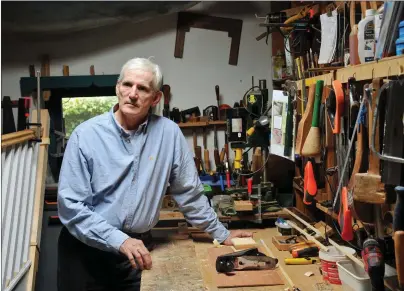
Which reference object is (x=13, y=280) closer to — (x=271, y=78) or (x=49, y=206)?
(x=49, y=206)

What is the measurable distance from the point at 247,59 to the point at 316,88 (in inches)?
50.6

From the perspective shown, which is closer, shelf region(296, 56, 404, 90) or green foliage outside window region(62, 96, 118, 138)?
shelf region(296, 56, 404, 90)

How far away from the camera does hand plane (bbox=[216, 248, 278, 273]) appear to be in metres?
1.50

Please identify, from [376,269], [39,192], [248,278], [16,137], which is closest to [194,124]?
[39,192]

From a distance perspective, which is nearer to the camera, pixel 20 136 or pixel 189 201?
pixel 189 201

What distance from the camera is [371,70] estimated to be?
1.30 meters

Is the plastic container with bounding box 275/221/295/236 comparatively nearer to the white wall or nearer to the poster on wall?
the poster on wall

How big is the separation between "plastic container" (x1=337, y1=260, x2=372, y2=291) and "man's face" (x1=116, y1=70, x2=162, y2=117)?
3.11 ft

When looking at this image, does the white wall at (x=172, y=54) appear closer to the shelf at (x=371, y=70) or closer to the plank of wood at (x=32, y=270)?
the plank of wood at (x=32, y=270)

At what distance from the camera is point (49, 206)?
262 centimetres

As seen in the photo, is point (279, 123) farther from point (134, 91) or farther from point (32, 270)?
point (32, 270)

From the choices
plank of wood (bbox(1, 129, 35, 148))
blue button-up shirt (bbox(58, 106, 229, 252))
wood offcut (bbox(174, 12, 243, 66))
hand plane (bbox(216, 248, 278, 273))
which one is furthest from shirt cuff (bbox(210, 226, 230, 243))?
wood offcut (bbox(174, 12, 243, 66))

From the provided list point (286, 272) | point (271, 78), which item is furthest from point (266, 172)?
point (286, 272)

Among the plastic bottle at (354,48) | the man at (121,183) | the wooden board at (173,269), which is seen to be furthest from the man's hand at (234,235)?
the plastic bottle at (354,48)
